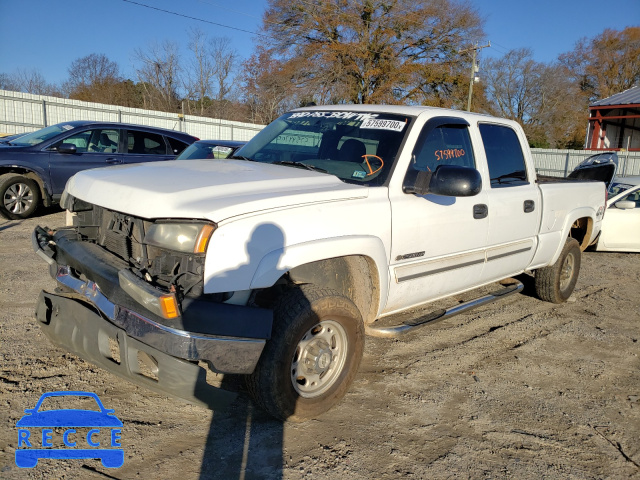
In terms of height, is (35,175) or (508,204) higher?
(508,204)

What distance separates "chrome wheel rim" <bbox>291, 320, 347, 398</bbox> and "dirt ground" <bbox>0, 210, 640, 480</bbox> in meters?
0.24

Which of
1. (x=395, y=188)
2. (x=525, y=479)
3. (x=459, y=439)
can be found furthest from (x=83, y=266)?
(x=525, y=479)

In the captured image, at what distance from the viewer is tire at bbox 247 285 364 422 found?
2922 mm

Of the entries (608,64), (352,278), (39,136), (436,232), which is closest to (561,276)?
(436,232)

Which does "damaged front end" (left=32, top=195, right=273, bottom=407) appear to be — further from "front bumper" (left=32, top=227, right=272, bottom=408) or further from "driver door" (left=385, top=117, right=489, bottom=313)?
"driver door" (left=385, top=117, right=489, bottom=313)

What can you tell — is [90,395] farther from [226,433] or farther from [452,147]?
[452,147]

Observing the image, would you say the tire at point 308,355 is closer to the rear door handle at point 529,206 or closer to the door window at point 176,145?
the rear door handle at point 529,206

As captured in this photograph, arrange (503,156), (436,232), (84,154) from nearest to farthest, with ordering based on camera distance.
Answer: (436,232) → (503,156) → (84,154)

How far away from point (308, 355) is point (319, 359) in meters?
0.08

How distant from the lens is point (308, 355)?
3180mm

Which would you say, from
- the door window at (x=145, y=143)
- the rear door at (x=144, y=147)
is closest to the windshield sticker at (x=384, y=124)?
the rear door at (x=144, y=147)

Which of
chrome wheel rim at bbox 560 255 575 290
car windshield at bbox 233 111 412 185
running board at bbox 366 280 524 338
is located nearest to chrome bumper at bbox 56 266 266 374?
running board at bbox 366 280 524 338

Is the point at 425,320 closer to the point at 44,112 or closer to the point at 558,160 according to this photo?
the point at 44,112

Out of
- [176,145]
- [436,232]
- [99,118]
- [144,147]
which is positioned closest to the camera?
[436,232]
